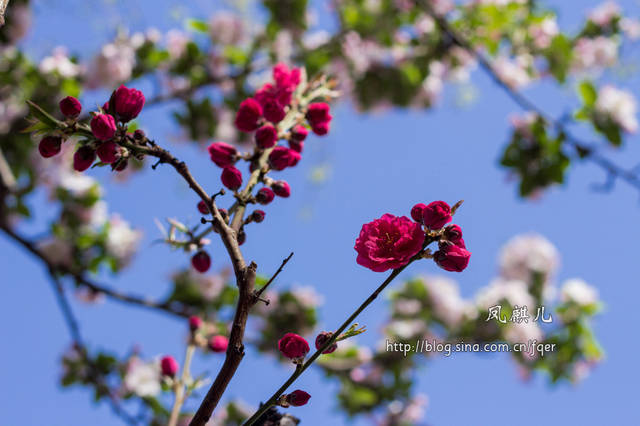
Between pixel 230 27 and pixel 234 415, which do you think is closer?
pixel 234 415

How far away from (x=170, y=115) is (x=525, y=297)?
2.39 metres

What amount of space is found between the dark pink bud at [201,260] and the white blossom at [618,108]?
2.55m

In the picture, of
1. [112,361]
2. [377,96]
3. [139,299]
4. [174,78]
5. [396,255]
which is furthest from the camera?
[377,96]

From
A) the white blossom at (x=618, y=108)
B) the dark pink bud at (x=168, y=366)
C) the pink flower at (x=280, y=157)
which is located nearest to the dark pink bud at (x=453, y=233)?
the pink flower at (x=280, y=157)

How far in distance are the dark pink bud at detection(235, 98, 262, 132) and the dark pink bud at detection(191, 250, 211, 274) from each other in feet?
0.68

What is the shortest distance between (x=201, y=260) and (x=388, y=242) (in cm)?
31

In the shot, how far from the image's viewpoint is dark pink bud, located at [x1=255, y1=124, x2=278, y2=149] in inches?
29.9

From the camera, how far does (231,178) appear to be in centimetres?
66

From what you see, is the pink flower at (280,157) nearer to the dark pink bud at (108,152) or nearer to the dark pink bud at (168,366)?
the dark pink bud at (108,152)

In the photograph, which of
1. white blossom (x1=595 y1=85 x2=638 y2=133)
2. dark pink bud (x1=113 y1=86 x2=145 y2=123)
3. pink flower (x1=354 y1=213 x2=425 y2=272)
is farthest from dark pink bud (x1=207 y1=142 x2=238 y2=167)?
white blossom (x1=595 y1=85 x2=638 y2=133)

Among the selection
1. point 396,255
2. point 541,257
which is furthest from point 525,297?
point 396,255

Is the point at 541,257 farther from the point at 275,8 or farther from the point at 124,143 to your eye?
the point at 124,143

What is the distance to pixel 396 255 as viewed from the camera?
0.53 meters

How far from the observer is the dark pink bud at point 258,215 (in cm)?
68
